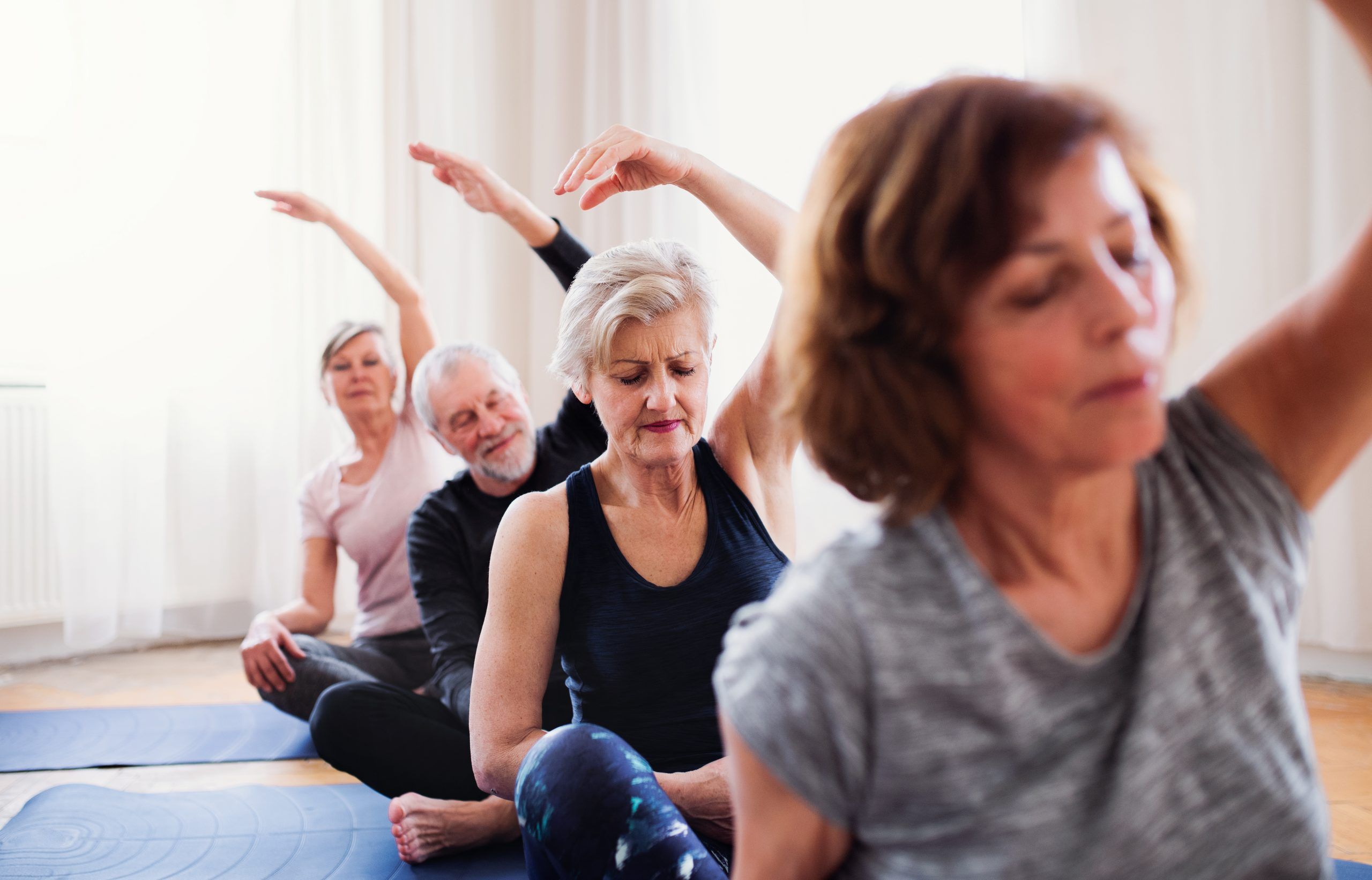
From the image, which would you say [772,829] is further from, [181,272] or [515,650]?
[181,272]

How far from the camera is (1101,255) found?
24.9 inches

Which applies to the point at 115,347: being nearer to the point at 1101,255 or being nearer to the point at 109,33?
the point at 109,33

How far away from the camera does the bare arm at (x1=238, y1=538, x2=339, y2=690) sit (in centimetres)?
263

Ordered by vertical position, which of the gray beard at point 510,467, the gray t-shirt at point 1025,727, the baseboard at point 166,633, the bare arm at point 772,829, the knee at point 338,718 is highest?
the gray t-shirt at point 1025,727

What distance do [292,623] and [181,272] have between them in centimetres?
192

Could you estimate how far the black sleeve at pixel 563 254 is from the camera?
228 cm

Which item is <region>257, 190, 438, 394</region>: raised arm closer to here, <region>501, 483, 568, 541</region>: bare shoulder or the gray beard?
the gray beard

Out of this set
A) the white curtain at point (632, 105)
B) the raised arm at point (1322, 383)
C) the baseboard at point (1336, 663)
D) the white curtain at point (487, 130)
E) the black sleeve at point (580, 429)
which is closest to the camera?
the raised arm at point (1322, 383)

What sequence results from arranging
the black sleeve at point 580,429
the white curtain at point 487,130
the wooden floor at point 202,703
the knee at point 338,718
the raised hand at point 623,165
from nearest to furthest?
the raised hand at point 623,165
the knee at point 338,718
the wooden floor at point 202,703
the black sleeve at point 580,429
the white curtain at point 487,130

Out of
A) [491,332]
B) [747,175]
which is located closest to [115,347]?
[491,332]

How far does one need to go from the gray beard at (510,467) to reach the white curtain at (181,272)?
2.32m

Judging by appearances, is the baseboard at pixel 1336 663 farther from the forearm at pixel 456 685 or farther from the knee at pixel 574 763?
the knee at pixel 574 763

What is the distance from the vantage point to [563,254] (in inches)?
89.8

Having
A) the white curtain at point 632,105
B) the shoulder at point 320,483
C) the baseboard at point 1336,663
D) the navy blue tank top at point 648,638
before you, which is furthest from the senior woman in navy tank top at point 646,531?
the baseboard at point 1336,663
